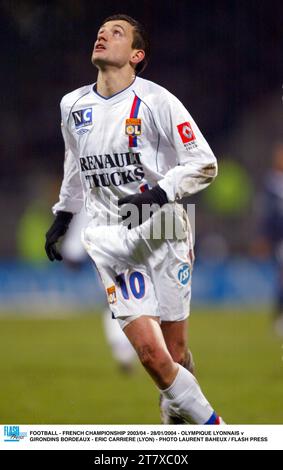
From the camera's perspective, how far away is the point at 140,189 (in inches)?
161

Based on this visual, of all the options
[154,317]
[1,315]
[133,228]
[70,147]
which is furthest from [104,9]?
[1,315]

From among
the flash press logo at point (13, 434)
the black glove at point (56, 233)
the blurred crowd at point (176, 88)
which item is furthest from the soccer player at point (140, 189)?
the blurred crowd at point (176, 88)

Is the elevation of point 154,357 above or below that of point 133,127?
below

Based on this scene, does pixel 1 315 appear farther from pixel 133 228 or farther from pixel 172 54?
pixel 133 228

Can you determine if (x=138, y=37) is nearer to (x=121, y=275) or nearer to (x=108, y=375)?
(x=121, y=275)

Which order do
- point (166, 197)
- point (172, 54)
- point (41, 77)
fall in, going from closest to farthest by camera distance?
point (166, 197) < point (172, 54) < point (41, 77)

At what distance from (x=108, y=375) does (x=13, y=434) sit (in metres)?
3.33

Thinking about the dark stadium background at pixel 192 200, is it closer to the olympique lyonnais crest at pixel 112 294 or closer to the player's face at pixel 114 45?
the player's face at pixel 114 45

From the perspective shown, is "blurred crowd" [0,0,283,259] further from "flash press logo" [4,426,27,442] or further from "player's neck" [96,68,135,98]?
"flash press logo" [4,426,27,442]

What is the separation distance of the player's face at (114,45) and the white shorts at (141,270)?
0.72 m

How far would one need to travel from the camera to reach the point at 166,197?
3852 mm

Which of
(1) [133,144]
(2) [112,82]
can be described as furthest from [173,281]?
(2) [112,82]

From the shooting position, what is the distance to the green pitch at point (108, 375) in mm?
5531
